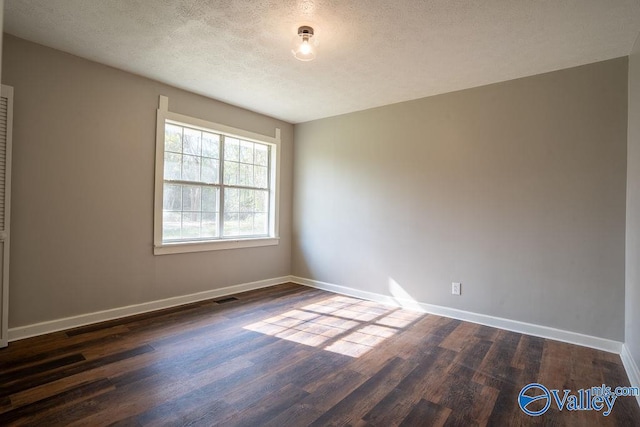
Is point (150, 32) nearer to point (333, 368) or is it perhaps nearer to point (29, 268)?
point (29, 268)

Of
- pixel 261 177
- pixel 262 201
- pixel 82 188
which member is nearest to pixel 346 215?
pixel 262 201

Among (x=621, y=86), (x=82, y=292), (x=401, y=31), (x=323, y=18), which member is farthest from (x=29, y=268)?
(x=621, y=86)

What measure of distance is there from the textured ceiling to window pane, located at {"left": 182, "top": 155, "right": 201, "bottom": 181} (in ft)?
2.96

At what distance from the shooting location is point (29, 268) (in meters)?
2.96

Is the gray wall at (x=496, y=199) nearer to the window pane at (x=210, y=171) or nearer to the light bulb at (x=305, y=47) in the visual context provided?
the window pane at (x=210, y=171)

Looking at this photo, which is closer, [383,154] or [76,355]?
[76,355]

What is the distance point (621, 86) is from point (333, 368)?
3428 millimetres

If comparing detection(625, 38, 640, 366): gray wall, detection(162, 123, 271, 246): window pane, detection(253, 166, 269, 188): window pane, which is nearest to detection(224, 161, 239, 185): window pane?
detection(162, 123, 271, 246): window pane

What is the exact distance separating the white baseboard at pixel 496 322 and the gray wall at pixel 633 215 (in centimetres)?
23

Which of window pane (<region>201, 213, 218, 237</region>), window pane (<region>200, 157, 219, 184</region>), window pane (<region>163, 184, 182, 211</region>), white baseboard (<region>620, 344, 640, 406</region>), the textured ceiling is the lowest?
white baseboard (<region>620, 344, 640, 406</region>)

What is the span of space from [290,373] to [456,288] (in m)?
2.23

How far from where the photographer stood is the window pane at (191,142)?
4.15 metres

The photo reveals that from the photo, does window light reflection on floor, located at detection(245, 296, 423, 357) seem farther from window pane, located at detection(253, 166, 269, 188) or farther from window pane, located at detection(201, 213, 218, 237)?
window pane, located at detection(253, 166, 269, 188)

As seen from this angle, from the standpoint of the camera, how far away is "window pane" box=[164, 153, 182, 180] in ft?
13.0
